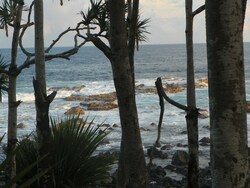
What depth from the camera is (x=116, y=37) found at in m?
3.53

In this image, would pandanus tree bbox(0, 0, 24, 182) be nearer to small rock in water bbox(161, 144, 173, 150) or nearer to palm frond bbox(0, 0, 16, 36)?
palm frond bbox(0, 0, 16, 36)

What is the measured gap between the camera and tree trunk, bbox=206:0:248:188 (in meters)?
1.90

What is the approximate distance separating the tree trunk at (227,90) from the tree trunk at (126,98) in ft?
5.41

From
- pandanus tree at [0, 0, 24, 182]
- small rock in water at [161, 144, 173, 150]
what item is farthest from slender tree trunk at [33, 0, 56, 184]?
small rock in water at [161, 144, 173, 150]

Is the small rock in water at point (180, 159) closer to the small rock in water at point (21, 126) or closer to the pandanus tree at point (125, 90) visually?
the pandanus tree at point (125, 90)

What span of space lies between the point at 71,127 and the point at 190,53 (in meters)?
2.76

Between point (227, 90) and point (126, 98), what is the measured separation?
5.61 ft

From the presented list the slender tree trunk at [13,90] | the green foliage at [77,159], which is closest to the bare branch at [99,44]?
the green foliage at [77,159]

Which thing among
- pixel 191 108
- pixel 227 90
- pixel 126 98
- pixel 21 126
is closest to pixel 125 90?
pixel 126 98

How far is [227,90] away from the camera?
190cm

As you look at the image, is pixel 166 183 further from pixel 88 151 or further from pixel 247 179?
pixel 247 179

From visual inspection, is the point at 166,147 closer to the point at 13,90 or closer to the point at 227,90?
the point at 13,90

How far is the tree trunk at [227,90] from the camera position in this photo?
6.23ft

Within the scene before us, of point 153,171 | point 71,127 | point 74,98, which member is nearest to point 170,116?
point 74,98
